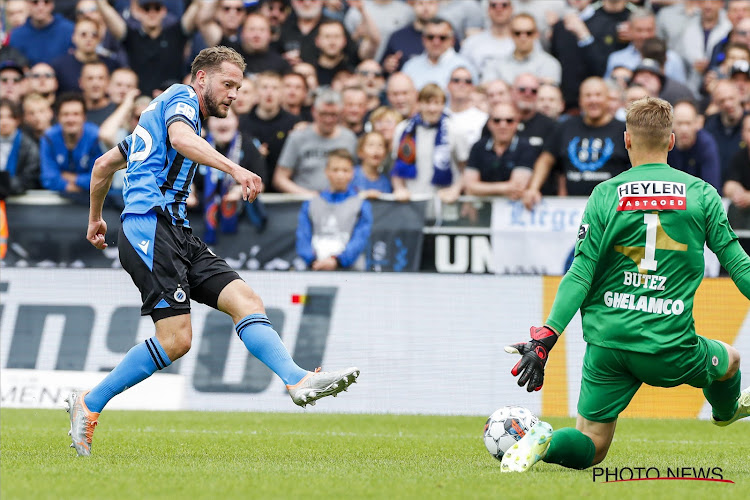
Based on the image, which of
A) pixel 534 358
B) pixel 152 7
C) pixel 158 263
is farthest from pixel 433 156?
pixel 534 358

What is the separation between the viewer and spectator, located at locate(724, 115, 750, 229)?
12473 millimetres

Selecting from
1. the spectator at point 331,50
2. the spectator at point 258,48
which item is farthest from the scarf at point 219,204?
the spectator at point 331,50

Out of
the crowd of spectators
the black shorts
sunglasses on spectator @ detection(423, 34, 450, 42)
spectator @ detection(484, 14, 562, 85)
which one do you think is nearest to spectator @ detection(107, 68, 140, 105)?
the crowd of spectators

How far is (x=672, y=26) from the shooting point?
50.7ft

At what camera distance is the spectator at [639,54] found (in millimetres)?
14820

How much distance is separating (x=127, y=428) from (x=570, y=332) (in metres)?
4.38

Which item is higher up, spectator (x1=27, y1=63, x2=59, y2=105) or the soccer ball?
spectator (x1=27, y1=63, x2=59, y2=105)

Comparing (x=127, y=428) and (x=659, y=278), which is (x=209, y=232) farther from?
(x=659, y=278)

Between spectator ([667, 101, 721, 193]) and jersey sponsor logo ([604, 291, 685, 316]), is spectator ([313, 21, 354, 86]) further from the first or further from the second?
jersey sponsor logo ([604, 291, 685, 316])

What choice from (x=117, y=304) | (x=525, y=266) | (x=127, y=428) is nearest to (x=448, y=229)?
(x=525, y=266)

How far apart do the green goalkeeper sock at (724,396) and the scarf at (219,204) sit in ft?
25.2

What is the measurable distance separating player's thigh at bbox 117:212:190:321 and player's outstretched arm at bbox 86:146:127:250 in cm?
48

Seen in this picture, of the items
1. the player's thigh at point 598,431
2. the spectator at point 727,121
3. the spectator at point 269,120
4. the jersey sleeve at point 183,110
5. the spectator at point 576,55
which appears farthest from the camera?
the spectator at point 576,55

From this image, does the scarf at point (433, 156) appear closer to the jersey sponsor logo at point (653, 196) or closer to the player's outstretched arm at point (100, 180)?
the player's outstretched arm at point (100, 180)
